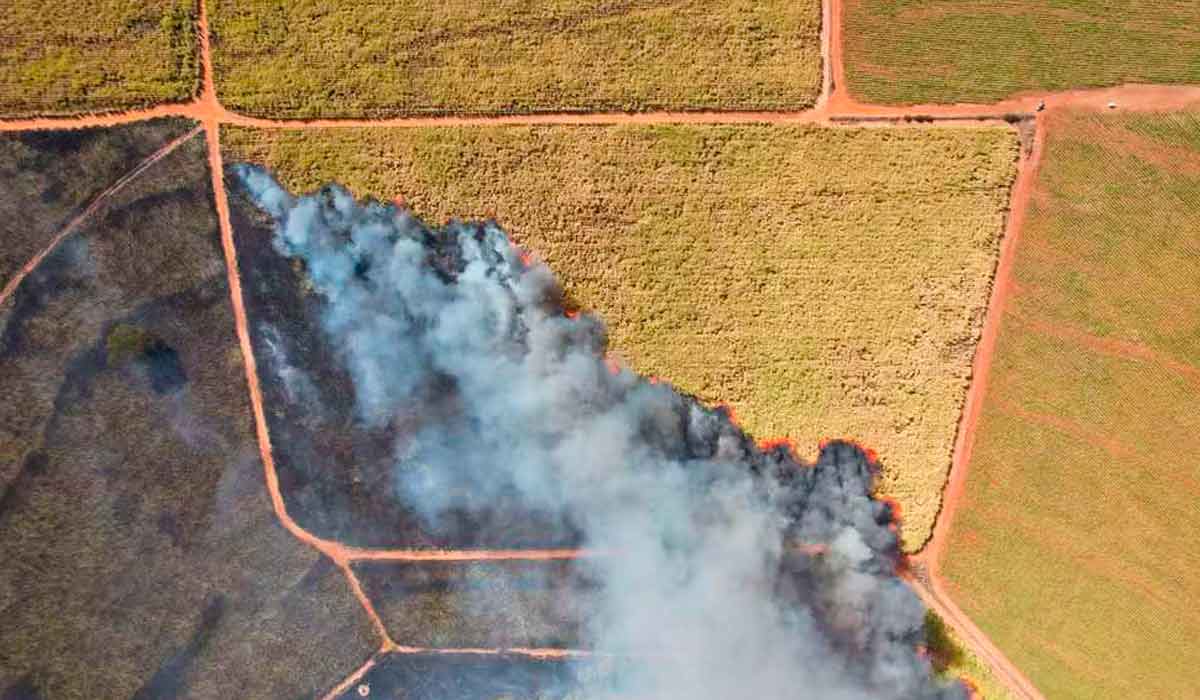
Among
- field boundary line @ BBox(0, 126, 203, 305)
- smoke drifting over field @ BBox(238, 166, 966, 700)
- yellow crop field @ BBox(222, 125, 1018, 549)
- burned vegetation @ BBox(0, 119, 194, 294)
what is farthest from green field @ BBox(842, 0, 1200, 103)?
burned vegetation @ BBox(0, 119, 194, 294)

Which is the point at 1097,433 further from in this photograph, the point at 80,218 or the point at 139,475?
the point at 80,218

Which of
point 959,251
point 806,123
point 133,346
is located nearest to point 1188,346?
point 959,251

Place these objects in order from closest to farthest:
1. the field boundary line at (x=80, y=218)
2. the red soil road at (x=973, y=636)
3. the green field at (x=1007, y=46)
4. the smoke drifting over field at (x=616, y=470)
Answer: the green field at (x=1007, y=46), the field boundary line at (x=80, y=218), the smoke drifting over field at (x=616, y=470), the red soil road at (x=973, y=636)

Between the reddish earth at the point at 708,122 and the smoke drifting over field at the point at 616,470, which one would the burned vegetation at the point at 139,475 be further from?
the smoke drifting over field at the point at 616,470

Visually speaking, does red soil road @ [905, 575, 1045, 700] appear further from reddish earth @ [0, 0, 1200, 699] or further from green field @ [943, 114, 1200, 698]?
reddish earth @ [0, 0, 1200, 699]

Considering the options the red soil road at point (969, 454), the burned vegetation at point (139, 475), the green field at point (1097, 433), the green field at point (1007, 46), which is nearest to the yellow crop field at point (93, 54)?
the burned vegetation at point (139, 475)
